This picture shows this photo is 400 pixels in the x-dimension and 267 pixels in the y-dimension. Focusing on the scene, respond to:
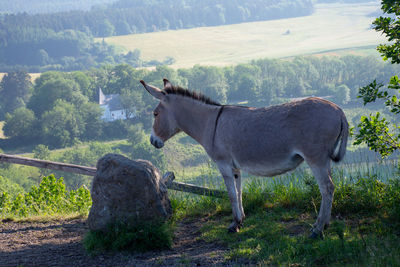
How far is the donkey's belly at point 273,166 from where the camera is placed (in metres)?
4.88

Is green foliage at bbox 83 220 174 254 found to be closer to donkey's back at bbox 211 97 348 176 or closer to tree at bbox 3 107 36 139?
donkey's back at bbox 211 97 348 176

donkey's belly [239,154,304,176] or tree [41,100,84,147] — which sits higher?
donkey's belly [239,154,304,176]

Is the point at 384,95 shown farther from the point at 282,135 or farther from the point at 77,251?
the point at 77,251

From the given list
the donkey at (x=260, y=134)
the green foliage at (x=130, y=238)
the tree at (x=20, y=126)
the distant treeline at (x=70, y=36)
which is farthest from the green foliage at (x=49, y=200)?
the distant treeline at (x=70, y=36)

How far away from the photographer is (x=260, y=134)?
5.05 metres

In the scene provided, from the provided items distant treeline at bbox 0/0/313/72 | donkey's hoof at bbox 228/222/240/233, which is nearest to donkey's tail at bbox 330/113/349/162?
donkey's hoof at bbox 228/222/240/233

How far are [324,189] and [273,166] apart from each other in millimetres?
645

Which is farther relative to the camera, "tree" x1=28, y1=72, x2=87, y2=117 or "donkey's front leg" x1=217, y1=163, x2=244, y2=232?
"tree" x1=28, y1=72, x2=87, y2=117

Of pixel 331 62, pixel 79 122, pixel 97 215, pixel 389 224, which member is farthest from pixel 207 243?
pixel 331 62

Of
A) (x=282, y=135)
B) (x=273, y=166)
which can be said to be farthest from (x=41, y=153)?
(x=282, y=135)

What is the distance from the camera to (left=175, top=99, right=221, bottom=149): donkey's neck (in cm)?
563

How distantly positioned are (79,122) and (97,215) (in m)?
91.9

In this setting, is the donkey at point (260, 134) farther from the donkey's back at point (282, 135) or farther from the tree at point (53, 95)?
the tree at point (53, 95)

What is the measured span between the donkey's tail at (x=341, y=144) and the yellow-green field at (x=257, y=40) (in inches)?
5412
